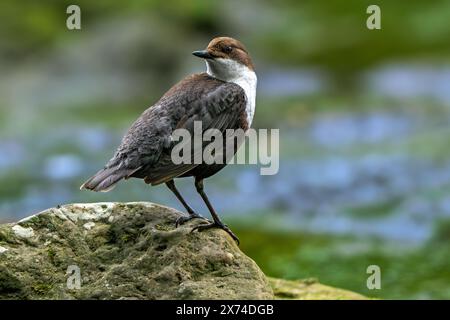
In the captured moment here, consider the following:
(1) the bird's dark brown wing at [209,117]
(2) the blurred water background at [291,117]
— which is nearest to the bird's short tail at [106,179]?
(1) the bird's dark brown wing at [209,117]

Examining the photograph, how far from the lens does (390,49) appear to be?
1975 centimetres

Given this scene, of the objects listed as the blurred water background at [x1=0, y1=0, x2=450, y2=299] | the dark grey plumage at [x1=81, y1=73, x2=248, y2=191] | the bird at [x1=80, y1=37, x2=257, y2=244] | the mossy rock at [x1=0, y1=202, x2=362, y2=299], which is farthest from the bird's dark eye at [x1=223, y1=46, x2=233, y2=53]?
the blurred water background at [x1=0, y1=0, x2=450, y2=299]

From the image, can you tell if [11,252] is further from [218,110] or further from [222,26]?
[222,26]

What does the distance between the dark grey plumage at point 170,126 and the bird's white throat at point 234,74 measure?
Answer: 8 centimetres

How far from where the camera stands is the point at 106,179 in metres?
5.54

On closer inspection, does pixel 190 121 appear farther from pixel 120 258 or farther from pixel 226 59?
pixel 120 258

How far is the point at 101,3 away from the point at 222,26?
3.76m

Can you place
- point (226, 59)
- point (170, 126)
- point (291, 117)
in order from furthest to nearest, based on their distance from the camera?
point (291, 117) → point (226, 59) → point (170, 126)

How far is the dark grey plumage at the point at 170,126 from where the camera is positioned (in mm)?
5691

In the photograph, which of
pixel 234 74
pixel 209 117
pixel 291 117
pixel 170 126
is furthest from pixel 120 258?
pixel 291 117

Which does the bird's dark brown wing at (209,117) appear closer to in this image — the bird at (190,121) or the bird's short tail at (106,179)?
the bird at (190,121)

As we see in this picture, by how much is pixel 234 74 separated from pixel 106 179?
58.2 inches

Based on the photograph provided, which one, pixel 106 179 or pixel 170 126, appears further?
pixel 170 126
